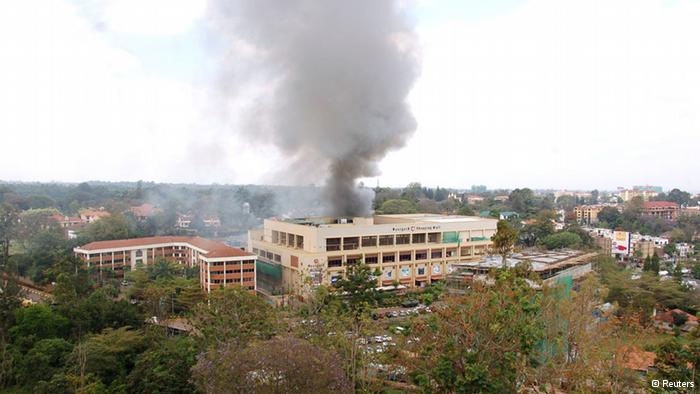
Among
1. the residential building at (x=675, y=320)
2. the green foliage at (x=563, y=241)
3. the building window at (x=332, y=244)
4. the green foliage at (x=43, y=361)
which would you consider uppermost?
the building window at (x=332, y=244)

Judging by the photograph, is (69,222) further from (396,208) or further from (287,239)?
(396,208)

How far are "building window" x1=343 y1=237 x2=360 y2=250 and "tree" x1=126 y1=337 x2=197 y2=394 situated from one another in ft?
58.4

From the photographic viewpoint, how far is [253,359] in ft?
31.6

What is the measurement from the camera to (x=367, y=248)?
34.0 meters

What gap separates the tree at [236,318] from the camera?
14.3 m

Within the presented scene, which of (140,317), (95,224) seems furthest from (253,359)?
(95,224)

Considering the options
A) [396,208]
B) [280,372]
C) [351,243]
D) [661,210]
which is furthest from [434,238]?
[661,210]

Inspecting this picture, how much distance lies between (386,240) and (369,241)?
1.33 metres

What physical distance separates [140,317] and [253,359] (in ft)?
44.2

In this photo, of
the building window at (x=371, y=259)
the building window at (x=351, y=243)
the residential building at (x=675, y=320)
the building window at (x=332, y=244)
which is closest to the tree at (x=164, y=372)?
the building window at (x=332, y=244)

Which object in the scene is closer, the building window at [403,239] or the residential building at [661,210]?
the building window at [403,239]

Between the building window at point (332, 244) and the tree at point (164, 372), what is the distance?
55.1 ft

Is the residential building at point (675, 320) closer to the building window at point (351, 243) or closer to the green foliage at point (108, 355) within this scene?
the building window at point (351, 243)

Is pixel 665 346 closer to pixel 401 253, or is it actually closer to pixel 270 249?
pixel 401 253
